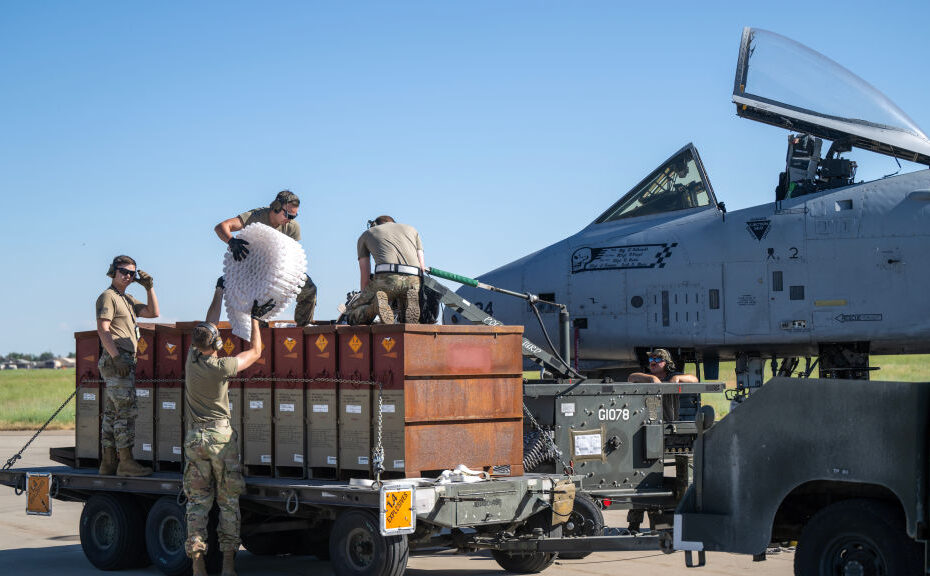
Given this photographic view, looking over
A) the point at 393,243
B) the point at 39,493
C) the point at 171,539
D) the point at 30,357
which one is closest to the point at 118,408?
the point at 39,493

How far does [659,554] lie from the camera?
930 centimetres

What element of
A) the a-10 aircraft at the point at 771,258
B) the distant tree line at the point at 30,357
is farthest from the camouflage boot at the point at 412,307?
the distant tree line at the point at 30,357

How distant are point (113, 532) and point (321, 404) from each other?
7.59ft

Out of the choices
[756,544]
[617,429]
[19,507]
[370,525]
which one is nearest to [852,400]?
[756,544]

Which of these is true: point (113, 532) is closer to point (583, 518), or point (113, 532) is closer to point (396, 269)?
point (396, 269)

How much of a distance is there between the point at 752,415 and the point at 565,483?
6.41ft

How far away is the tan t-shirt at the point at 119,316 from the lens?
882 cm

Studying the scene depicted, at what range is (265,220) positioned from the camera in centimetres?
870

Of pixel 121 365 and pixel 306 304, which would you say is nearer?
pixel 306 304

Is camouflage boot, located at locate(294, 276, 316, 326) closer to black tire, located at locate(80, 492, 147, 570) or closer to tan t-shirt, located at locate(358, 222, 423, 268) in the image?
tan t-shirt, located at locate(358, 222, 423, 268)

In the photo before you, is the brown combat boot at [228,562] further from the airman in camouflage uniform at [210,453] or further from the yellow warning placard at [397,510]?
the yellow warning placard at [397,510]

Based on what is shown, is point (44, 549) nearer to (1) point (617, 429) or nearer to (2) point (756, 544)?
(1) point (617, 429)

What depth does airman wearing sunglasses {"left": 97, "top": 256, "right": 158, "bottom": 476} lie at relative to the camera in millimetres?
8781

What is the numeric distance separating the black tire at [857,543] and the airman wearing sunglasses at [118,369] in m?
5.36
